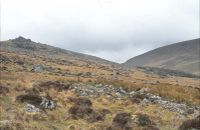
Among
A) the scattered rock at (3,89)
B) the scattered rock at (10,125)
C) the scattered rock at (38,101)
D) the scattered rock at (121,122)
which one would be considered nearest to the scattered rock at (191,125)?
the scattered rock at (121,122)

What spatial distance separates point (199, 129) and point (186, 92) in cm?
1610

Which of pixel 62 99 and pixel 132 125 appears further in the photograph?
pixel 62 99

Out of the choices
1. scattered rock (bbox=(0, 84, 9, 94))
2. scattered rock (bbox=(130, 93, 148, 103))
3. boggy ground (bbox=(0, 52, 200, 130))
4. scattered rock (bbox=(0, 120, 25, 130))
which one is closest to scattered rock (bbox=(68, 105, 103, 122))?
boggy ground (bbox=(0, 52, 200, 130))

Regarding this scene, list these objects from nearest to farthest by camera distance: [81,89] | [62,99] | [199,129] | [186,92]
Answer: [199,129] < [62,99] < [81,89] < [186,92]

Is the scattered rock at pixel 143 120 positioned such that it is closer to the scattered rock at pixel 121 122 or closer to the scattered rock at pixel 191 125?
the scattered rock at pixel 121 122

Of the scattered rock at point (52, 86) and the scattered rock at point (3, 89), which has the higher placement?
the scattered rock at point (52, 86)

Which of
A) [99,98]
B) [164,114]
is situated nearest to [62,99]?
[99,98]

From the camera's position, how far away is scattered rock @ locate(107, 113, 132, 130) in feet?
83.5

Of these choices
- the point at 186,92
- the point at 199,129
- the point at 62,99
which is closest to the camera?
the point at 199,129

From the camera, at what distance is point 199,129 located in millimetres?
25281

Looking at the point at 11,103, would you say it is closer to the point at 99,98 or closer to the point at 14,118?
the point at 14,118

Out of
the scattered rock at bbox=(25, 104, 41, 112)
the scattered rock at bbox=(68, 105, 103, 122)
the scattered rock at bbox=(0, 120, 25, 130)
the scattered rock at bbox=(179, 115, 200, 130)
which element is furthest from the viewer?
the scattered rock at bbox=(68, 105, 103, 122)

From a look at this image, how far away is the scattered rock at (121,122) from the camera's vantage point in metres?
25.4

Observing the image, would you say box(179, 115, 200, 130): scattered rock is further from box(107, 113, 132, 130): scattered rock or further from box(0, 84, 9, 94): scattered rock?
box(0, 84, 9, 94): scattered rock
